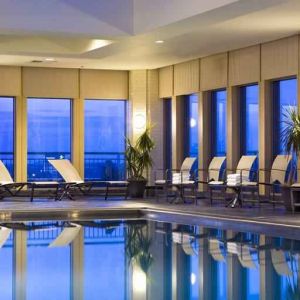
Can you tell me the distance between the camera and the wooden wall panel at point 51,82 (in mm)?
15984

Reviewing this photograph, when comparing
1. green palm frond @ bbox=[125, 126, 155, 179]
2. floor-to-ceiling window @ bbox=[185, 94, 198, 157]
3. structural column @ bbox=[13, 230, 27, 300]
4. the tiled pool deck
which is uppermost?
floor-to-ceiling window @ bbox=[185, 94, 198, 157]

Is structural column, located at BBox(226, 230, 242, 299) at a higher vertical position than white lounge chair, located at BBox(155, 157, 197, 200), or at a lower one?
lower

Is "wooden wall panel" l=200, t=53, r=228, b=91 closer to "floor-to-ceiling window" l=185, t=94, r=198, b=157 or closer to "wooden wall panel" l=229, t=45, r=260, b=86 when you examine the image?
"wooden wall panel" l=229, t=45, r=260, b=86

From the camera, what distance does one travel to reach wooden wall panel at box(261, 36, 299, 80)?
12266mm

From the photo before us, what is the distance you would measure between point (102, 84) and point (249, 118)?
13.2 feet

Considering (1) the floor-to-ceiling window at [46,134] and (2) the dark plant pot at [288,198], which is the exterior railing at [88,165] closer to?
(1) the floor-to-ceiling window at [46,134]

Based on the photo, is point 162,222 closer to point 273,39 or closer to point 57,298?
point 273,39

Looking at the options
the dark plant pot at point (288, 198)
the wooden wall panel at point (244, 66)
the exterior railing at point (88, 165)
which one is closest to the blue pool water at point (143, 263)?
the dark plant pot at point (288, 198)

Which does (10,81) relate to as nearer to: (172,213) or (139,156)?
(139,156)

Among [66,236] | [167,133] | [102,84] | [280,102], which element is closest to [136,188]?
[167,133]

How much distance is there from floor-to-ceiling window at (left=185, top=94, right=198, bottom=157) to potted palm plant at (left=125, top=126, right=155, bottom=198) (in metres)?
0.91

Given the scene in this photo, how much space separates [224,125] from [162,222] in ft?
12.6

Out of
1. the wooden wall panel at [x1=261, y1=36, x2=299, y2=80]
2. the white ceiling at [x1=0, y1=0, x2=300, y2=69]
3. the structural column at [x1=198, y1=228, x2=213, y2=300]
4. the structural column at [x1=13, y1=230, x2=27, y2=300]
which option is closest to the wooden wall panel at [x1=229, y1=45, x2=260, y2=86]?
the wooden wall panel at [x1=261, y1=36, x2=299, y2=80]

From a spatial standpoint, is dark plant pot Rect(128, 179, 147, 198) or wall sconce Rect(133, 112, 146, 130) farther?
wall sconce Rect(133, 112, 146, 130)
